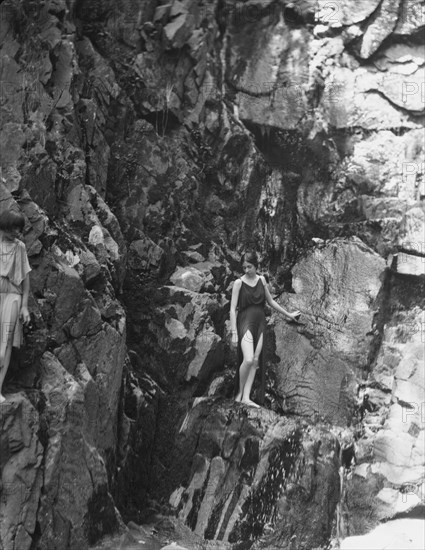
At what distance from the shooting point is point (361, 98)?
45.4 feet

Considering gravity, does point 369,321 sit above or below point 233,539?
above

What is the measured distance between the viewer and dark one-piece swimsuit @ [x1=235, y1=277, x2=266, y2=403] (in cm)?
1048

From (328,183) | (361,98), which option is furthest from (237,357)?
(361,98)

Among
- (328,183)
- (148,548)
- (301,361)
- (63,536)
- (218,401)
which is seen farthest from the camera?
(328,183)

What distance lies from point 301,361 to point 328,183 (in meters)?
3.58

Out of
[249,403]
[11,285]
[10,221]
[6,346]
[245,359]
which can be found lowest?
[249,403]

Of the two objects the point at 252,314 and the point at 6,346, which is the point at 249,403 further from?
the point at 6,346

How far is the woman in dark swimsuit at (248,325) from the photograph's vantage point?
10398mm

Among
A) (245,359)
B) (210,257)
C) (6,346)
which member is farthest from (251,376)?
(6,346)

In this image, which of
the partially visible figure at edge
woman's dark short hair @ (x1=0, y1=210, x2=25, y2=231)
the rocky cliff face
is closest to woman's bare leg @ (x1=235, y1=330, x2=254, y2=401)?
the rocky cliff face

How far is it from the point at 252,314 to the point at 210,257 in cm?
210

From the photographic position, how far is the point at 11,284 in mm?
8477

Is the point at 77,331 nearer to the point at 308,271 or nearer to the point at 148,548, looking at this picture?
the point at 148,548

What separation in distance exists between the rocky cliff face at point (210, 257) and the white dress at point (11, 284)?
54cm
